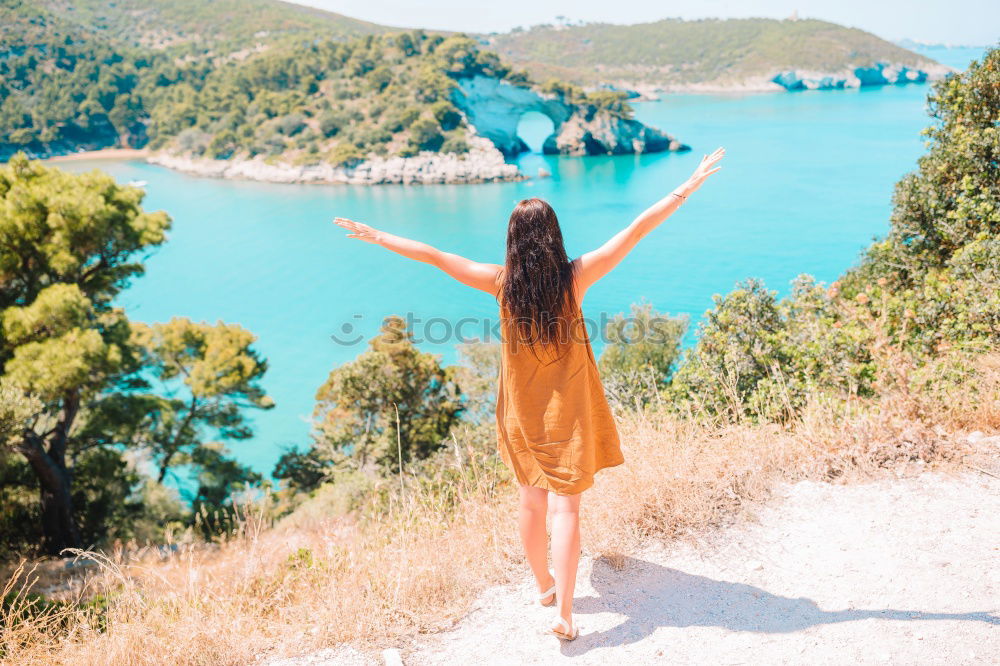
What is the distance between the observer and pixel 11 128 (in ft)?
195

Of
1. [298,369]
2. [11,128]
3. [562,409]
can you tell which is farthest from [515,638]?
[11,128]

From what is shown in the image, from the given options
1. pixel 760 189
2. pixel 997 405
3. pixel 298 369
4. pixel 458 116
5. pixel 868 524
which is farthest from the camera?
pixel 458 116

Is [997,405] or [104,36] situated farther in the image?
[104,36]

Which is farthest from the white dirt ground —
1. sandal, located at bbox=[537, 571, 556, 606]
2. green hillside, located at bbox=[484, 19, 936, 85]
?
green hillside, located at bbox=[484, 19, 936, 85]

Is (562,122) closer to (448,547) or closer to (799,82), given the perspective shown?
(799,82)

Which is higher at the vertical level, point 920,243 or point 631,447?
point 920,243

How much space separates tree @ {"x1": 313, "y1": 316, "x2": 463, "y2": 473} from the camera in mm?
11305

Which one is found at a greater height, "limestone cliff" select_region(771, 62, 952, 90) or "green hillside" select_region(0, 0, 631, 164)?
A: "limestone cliff" select_region(771, 62, 952, 90)

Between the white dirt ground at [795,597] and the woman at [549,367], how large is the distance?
8.0 inches

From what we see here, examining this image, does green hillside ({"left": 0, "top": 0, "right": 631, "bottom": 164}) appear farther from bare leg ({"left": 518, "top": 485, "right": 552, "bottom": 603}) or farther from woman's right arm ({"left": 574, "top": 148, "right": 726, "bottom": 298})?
bare leg ({"left": 518, "top": 485, "right": 552, "bottom": 603})

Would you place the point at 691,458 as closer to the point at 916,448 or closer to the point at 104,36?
the point at 916,448

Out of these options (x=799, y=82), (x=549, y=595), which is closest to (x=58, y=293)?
(x=549, y=595)

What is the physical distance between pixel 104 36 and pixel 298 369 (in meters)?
90.2

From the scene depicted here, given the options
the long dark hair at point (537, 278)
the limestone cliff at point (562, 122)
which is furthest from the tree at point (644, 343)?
the limestone cliff at point (562, 122)
